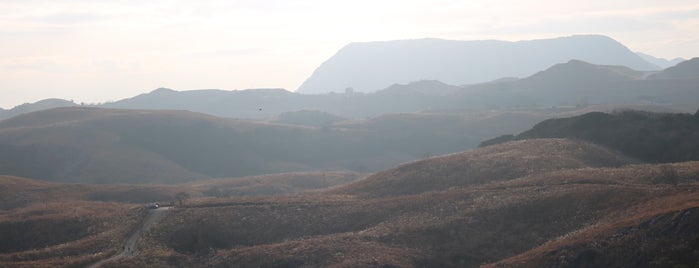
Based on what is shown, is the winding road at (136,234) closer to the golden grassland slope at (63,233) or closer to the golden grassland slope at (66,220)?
the golden grassland slope at (66,220)

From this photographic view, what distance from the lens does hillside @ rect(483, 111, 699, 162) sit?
99125mm

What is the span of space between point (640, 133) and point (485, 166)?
99.3 ft

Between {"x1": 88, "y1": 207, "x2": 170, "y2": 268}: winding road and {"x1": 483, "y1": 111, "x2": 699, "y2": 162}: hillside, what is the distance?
65021 mm

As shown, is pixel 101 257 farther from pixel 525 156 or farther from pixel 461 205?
pixel 525 156

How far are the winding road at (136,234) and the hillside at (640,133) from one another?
65.0 metres

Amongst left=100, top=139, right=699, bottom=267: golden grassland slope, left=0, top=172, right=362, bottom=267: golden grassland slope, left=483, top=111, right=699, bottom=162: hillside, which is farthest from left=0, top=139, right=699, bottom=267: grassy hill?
left=483, top=111, right=699, bottom=162: hillside

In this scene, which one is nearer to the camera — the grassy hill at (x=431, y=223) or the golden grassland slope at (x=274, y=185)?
the grassy hill at (x=431, y=223)

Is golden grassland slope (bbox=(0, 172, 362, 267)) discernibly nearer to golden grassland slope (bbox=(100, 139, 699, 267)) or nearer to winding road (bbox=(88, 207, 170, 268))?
winding road (bbox=(88, 207, 170, 268))

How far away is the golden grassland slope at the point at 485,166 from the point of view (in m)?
87.6

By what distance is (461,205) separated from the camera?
68938mm

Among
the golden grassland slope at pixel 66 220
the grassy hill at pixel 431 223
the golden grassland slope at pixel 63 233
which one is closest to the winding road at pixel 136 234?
the golden grassland slope at pixel 66 220

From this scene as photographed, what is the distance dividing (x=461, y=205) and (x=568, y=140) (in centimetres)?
4615

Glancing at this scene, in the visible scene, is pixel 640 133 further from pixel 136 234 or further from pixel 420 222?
pixel 136 234

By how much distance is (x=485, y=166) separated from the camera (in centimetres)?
9275
